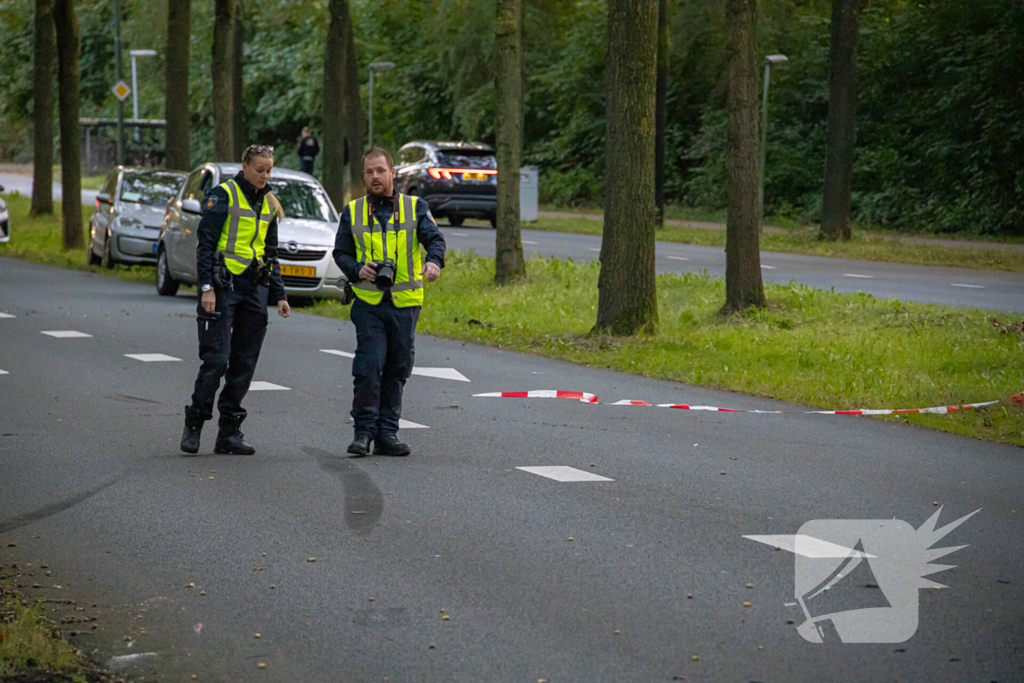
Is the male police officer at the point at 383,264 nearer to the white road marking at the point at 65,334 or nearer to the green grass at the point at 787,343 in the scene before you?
the green grass at the point at 787,343

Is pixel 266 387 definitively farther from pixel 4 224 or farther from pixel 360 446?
→ pixel 4 224

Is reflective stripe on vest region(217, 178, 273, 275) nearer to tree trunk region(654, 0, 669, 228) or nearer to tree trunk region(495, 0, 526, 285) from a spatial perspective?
tree trunk region(495, 0, 526, 285)

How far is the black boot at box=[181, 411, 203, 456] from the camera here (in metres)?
8.09

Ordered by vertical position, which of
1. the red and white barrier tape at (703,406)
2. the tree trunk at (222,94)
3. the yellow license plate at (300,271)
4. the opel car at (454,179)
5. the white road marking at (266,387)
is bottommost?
the white road marking at (266,387)

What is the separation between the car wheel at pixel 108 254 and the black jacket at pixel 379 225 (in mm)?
14989

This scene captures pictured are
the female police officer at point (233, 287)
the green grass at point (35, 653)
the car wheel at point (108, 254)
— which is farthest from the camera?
the car wheel at point (108, 254)

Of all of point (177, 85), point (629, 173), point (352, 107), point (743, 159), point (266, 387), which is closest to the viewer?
point (266, 387)

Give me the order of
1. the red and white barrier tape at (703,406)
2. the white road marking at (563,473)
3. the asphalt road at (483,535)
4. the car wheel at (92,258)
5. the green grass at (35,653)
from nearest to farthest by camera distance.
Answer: the green grass at (35,653) → the asphalt road at (483,535) → the white road marking at (563,473) → the red and white barrier tape at (703,406) → the car wheel at (92,258)

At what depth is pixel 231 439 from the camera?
26.5 ft

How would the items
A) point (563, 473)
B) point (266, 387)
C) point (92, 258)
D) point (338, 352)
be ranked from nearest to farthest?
point (563, 473), point (266, 387), point (338, 352), point (92, 258)

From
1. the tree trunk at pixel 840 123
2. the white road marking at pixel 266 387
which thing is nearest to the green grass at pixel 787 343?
the white road marking at pixel 266 387

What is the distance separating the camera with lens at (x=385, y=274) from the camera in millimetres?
7637

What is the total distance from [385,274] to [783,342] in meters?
7.00

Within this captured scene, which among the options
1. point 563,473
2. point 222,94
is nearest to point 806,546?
point 563,473
